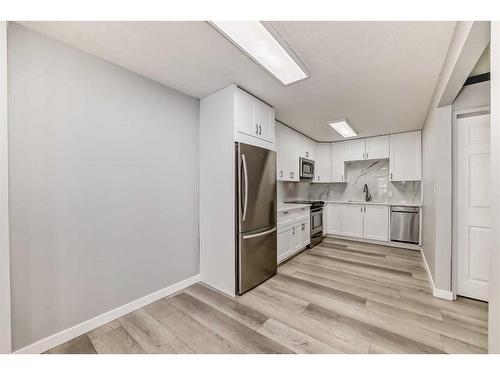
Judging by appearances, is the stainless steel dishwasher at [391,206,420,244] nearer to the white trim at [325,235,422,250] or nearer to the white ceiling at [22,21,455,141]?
the white trim at [325,235,422,250]

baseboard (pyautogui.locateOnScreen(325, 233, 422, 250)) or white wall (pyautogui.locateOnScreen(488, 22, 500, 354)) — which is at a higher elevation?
white wall (pyautogui.locateOnScreen(488, 22, 500, 354))

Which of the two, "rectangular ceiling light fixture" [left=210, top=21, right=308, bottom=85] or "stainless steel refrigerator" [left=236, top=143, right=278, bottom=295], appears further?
"stainless steel refrigerator" [left=236, top=143, right=278, bottom=295]

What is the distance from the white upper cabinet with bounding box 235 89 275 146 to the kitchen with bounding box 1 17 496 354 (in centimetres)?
2

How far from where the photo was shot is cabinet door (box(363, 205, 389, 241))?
429cm

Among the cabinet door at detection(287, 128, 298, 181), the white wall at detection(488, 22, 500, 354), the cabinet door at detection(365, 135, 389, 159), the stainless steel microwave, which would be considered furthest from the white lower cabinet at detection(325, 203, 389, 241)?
the white wall at detection(488, 22, 500, 354)

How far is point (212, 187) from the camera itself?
99.1 inches

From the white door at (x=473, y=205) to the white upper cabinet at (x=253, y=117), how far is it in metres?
2.07

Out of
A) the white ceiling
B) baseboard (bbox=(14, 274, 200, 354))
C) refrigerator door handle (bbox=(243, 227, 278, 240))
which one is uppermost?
the white ceiling

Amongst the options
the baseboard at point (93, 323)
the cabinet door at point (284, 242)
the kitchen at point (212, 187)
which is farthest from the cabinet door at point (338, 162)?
the baseboard at point (93, 323)

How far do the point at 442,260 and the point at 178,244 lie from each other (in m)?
2.93

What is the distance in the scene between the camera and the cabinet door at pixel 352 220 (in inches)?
181

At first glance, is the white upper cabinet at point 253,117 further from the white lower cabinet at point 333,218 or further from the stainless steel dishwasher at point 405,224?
the stainless steel dishwasher at point 405,224
